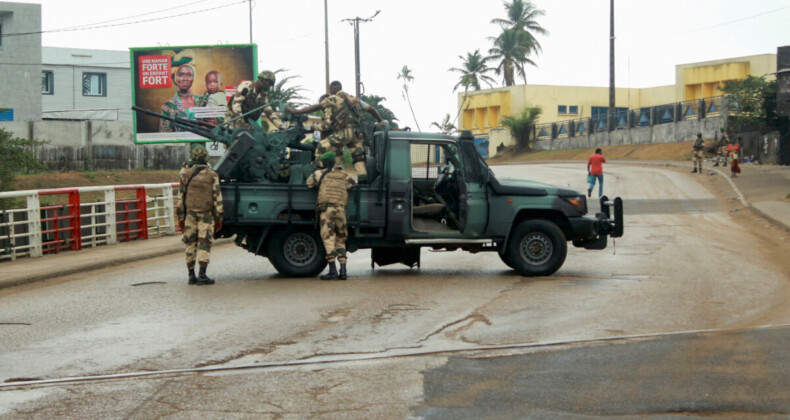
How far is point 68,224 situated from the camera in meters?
16.9

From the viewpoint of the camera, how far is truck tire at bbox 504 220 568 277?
12.7 metres

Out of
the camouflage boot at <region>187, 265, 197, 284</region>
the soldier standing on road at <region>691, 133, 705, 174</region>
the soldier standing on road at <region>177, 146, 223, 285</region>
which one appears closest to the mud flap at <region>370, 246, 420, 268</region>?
the soldier standing on road at <region>177, 146, 223, 285</region>

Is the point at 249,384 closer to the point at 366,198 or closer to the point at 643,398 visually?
the point at 643,398

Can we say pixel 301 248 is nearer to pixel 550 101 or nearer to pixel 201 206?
pixel 201 206

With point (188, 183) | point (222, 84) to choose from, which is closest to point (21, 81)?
point (222, 84)

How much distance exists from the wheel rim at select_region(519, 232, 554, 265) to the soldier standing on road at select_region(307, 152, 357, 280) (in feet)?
8.06

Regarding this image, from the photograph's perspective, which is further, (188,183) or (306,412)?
(188,183)

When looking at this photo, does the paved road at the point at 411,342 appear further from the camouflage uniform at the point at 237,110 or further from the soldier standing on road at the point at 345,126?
the camouflage uniform at the point at 237,110

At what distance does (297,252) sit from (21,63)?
1669 inches

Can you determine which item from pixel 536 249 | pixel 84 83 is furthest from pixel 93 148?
pixel 536 249

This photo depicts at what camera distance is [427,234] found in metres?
12.7

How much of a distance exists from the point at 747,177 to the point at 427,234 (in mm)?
23475

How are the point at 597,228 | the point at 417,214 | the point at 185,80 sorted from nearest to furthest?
the point at 417,214 < the point at 597,228 < the point at 185,80

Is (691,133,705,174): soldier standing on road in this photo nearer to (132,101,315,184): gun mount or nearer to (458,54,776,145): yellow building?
(132,101,315,184): gun mount
